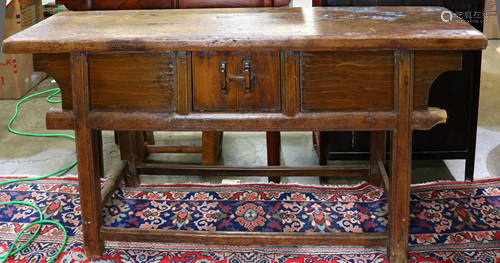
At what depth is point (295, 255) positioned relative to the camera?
2168mm

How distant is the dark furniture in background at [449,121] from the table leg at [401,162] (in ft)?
2.10

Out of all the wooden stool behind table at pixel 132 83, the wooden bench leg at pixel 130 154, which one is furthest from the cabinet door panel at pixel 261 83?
the wooden bench leg at pixel 130 154

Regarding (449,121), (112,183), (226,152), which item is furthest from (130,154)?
(449,121)

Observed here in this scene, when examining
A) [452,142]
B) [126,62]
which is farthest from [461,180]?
[126,62]

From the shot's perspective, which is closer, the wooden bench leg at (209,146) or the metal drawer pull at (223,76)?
the metal drawer pull at (223,76)

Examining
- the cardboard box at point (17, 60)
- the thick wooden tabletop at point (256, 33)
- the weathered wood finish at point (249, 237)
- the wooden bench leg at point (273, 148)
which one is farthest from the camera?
the cardboard box at point (17, 60)

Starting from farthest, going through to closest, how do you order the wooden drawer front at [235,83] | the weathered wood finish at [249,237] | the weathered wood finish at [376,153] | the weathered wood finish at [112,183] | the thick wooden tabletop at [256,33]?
the weathered wood finish at [376,153] → the weathered wood finish at [112,183] → the weathered wood finish at [249,237] → the wooden drawer front at [235,83] → the thick wooden tabletop at [256,33]

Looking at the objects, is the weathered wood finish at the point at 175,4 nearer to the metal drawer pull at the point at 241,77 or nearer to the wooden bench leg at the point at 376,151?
the wooden bench leg at the point at 376,151

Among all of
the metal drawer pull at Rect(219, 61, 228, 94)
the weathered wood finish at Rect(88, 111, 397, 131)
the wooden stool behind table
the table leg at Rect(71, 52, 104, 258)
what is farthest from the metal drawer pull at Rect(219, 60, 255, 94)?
the table leg at Rect(71, 52, 104, 258)

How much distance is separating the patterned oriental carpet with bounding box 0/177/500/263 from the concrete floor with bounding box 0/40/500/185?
0.70 ft

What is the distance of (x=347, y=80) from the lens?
74.5 inches

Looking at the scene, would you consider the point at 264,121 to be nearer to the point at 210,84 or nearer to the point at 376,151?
the point at 210,84

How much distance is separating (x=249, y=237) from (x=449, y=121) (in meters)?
1.29

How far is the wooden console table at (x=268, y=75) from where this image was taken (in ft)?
5.95
